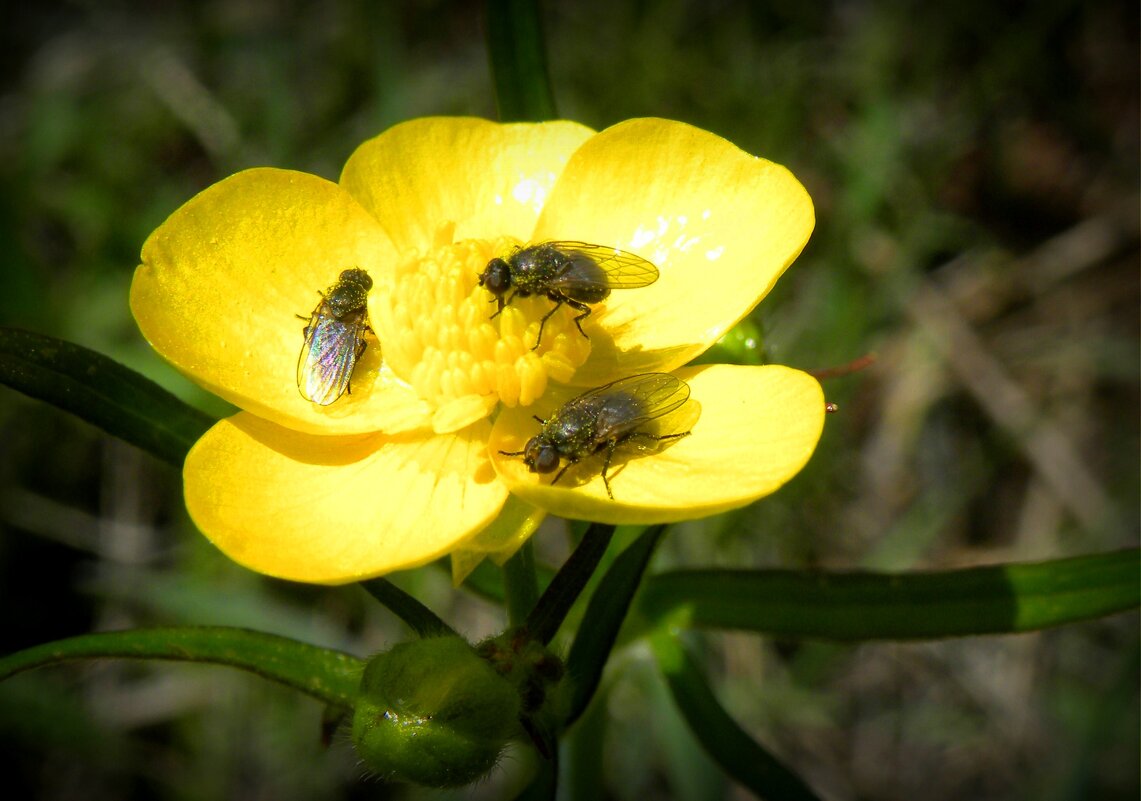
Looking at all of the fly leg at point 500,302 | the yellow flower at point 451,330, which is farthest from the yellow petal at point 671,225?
the fly leg at point 500,302

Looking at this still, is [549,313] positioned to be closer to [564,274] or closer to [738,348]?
[564,274]

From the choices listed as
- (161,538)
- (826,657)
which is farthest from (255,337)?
(826,657)

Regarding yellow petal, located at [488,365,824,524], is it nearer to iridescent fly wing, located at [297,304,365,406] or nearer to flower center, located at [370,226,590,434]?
flower center, located at [370,226,590,434]

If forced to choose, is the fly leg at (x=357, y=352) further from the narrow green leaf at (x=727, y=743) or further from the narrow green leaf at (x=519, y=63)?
the narrow green leaf at (x=727, y=743)

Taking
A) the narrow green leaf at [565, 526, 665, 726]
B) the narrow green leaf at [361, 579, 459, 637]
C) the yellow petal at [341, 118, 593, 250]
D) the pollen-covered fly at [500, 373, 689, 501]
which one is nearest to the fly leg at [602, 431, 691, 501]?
the pollen-covered fly at [500, 373, 689, 501]

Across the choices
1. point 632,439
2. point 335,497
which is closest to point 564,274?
point 632,439

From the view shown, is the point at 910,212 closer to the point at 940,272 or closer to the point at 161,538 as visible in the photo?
the point at 940,272
